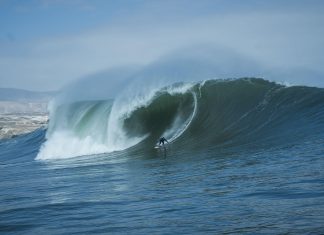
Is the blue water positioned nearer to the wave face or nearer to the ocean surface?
the ocean surface

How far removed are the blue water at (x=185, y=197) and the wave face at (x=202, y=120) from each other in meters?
2.90

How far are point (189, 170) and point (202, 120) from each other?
29.7 feet

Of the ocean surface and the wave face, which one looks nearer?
the ocean surface

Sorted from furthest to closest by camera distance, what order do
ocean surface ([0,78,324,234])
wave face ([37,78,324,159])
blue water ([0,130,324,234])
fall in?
wave face ([37,78,324,159])
ocean surface ([0,78,324,234])
blue water ([0,130,324,234])

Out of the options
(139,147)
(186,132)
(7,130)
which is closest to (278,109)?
(186,132)

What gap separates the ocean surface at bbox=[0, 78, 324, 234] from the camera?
7.16m

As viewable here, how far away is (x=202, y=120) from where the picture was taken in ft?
68.9

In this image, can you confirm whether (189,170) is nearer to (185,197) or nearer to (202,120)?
(185,197)

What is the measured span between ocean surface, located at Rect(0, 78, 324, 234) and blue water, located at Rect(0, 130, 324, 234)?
21 millimetres

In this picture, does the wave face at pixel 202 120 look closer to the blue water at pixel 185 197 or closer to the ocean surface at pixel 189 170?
the ocean surface at pixel 189 170

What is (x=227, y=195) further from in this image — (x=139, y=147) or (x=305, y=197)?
(x=139, y=147)

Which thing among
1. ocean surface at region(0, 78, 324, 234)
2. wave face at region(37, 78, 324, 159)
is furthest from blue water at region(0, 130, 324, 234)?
wave face at region(37, 78, 324, 159)

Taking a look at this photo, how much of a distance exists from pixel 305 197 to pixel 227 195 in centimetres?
144

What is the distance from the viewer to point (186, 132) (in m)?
20.2
